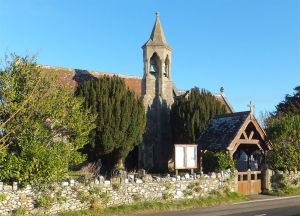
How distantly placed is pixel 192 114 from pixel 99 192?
1962 centimetres

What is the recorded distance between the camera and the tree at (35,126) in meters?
14.9

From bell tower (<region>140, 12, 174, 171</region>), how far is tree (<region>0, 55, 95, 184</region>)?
1930 cm

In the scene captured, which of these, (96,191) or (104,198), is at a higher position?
(96,191)

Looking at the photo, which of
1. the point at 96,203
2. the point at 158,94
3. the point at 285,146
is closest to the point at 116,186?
the point at 96,203

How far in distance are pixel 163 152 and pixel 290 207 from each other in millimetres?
20210

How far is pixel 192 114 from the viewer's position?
34.9 m

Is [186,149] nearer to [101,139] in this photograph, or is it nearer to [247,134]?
[247,134]

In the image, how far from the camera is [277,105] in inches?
2234

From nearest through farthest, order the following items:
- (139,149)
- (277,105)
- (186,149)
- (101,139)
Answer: (186,149)
(101,139)
(139,149)
(277,105)

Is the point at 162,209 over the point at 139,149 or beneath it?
beneath

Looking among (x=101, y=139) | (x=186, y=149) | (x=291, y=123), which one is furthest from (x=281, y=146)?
(x=101, y=139)

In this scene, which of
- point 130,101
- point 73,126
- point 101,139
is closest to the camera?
point 73,126

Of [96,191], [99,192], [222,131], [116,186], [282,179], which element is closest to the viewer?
[96,191]

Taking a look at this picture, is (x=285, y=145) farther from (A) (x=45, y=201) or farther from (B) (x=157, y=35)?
(B) (x=157, y=35)
